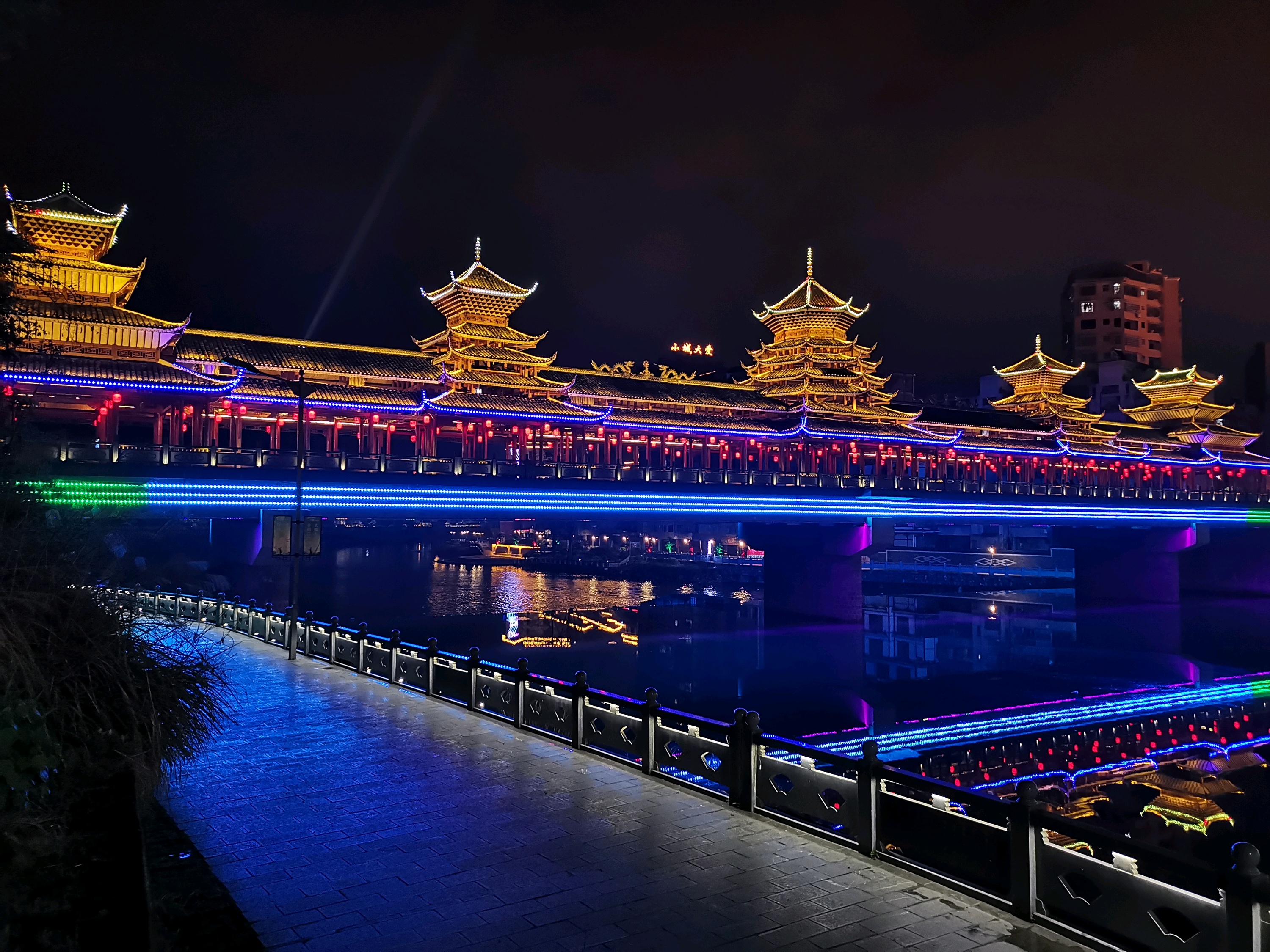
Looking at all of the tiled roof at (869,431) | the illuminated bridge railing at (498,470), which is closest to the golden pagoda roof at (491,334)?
the illuminated bridge railing at (498,470)

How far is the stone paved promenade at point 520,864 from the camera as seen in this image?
614cm

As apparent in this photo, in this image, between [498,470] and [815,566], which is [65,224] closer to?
[498,470]

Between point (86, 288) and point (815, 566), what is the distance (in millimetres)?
34637

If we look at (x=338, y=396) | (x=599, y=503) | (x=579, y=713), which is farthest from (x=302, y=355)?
(x=579, y=713)

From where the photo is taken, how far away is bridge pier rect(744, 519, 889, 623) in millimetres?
42031

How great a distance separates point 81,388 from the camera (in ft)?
103

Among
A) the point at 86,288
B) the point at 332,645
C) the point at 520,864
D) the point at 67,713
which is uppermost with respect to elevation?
the point at 86,288

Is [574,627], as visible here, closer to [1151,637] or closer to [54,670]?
[1151,637]

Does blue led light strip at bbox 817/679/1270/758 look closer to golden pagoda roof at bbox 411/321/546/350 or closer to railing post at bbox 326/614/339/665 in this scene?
railing post at bbox 326/614/339/665

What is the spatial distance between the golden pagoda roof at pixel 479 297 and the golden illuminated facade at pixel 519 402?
0.29 ft

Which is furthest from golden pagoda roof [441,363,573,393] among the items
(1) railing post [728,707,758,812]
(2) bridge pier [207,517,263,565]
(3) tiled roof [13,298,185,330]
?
(1) railing post [728,707,758,812]

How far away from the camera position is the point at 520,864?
7.44 m

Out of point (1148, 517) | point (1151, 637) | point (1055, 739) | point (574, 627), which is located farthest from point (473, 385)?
point (1148, 517)

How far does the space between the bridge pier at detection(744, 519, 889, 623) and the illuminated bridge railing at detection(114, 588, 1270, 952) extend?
29843 millimetres
